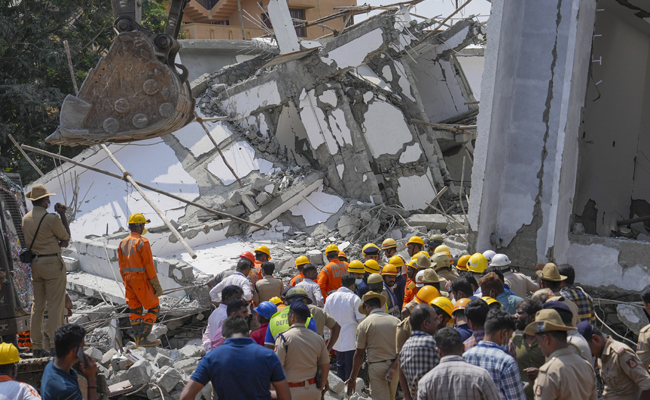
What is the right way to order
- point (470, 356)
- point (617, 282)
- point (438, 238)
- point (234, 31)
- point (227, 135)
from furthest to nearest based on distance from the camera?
point (234, 31) < point (227, 135) < point (438, 238) < point (617, 282) < point (470, 356)

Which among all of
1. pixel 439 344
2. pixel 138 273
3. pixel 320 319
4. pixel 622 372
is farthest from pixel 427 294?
pixel 138 273

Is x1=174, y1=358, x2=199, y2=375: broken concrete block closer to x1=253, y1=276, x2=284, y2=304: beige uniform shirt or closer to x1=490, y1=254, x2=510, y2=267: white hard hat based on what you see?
x1=253, y1=276, x2=284, y2=304: beige uniform shirt

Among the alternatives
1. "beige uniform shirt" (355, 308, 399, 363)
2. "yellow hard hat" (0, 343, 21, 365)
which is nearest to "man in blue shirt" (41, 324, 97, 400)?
"yellow hard hat" (0, 343, 21, 365)

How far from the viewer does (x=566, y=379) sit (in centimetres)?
316

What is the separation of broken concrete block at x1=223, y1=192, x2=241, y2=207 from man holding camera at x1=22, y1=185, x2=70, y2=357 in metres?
6.22

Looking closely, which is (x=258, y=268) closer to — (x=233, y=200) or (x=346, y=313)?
(x=346, y=313)

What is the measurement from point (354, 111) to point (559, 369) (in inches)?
405

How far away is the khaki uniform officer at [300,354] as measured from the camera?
409 cm

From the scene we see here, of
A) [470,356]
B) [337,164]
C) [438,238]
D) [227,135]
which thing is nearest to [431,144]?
[337,164]

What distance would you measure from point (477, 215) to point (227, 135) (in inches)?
294

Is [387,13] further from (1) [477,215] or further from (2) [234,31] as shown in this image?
(2) [234,31]

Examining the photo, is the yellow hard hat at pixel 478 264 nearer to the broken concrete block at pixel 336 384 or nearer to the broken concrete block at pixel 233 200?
the broken concrete block at pixel 336 384

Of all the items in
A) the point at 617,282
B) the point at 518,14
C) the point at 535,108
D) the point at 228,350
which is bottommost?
the point at 617,282

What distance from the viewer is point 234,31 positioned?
26.6m
